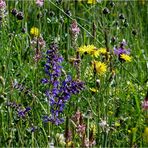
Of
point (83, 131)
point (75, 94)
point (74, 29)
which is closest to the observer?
point (83, 131)

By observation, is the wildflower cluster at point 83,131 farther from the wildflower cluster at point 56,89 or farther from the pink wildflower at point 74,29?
the pink wildflower at point 74,29

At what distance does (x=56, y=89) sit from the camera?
243cm

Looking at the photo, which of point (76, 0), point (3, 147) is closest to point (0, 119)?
point (3, 147)

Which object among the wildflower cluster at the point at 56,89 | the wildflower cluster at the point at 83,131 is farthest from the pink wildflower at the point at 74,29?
the wildflower cluster at the point at 83,131

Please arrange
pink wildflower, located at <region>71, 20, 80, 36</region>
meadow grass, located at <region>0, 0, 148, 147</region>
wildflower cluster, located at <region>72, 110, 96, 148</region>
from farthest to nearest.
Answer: pink wildflower, located at <region>71, 20, 80, 36</region> < meadow grass, located at <region>0, 0, 148, 147</region> < wildflower cluster, located at <region>72, 110, 96, 148</region>

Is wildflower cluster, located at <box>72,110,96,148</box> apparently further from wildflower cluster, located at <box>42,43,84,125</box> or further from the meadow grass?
wildflower cluster, located at <box>42,43,84,125</box>

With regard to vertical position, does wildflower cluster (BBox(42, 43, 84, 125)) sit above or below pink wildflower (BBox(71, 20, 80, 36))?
below

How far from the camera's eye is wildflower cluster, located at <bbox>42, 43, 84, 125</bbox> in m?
2.35

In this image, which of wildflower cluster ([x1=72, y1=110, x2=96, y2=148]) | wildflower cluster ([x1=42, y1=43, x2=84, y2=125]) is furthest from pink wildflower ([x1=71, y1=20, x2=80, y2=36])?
wildflower cluster ([x1=72, y1=110, x2=96, y2=148])

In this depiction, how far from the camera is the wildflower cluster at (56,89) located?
7.72 feet

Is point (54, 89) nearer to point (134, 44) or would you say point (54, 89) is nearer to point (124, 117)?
point (124, 117)

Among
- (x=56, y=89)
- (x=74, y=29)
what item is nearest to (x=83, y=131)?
(x=56, y=89)

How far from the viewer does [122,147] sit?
7.92 feet

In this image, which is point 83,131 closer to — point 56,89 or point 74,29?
point 56,89
